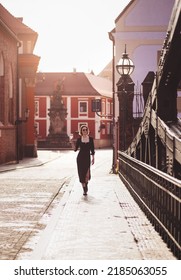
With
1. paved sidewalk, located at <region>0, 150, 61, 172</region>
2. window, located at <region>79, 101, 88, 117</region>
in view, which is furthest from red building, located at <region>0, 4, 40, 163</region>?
window, located at <region>79, 101, 88, 117</region>

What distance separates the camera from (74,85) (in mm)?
78312

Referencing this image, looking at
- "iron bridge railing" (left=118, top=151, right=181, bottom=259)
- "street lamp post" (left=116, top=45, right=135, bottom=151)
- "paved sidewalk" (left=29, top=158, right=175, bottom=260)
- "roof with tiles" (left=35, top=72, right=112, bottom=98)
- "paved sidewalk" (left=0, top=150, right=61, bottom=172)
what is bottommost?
"paved sidewalk" (left=0, top=150, right=61, bottom=172)

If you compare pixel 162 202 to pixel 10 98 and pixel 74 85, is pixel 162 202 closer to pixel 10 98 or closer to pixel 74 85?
pixel 10 98

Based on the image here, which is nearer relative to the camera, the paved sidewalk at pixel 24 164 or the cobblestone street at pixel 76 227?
the cobblestone street at pixel 76 227

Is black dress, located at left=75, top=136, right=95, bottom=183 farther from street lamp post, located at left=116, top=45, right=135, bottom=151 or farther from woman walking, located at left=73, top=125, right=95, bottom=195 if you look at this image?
street lamp post, located at left=116, top=45, right=135, bottom=151

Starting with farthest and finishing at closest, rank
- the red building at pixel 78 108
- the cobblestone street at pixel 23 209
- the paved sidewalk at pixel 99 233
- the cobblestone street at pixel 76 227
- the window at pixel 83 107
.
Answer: the window at pixel 83 107 < the red building at pixel 78 108 < the cobblestone street at pixel 23 209 < the cobblestone street at pixel 76 227 < the paved sidewalk at pixel 99 233

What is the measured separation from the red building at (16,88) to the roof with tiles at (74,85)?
1294 inches

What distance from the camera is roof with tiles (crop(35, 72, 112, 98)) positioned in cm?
7631

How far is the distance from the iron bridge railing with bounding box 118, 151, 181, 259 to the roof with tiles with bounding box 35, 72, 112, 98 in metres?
63.7

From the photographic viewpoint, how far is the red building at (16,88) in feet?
104

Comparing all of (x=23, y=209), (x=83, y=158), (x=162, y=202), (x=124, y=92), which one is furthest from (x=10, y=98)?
(x=162, y=202)

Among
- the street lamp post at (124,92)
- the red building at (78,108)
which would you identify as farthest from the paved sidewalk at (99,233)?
the red building at (78,108)

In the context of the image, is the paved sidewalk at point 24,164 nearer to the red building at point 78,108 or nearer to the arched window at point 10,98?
the arched window at point 10,98
